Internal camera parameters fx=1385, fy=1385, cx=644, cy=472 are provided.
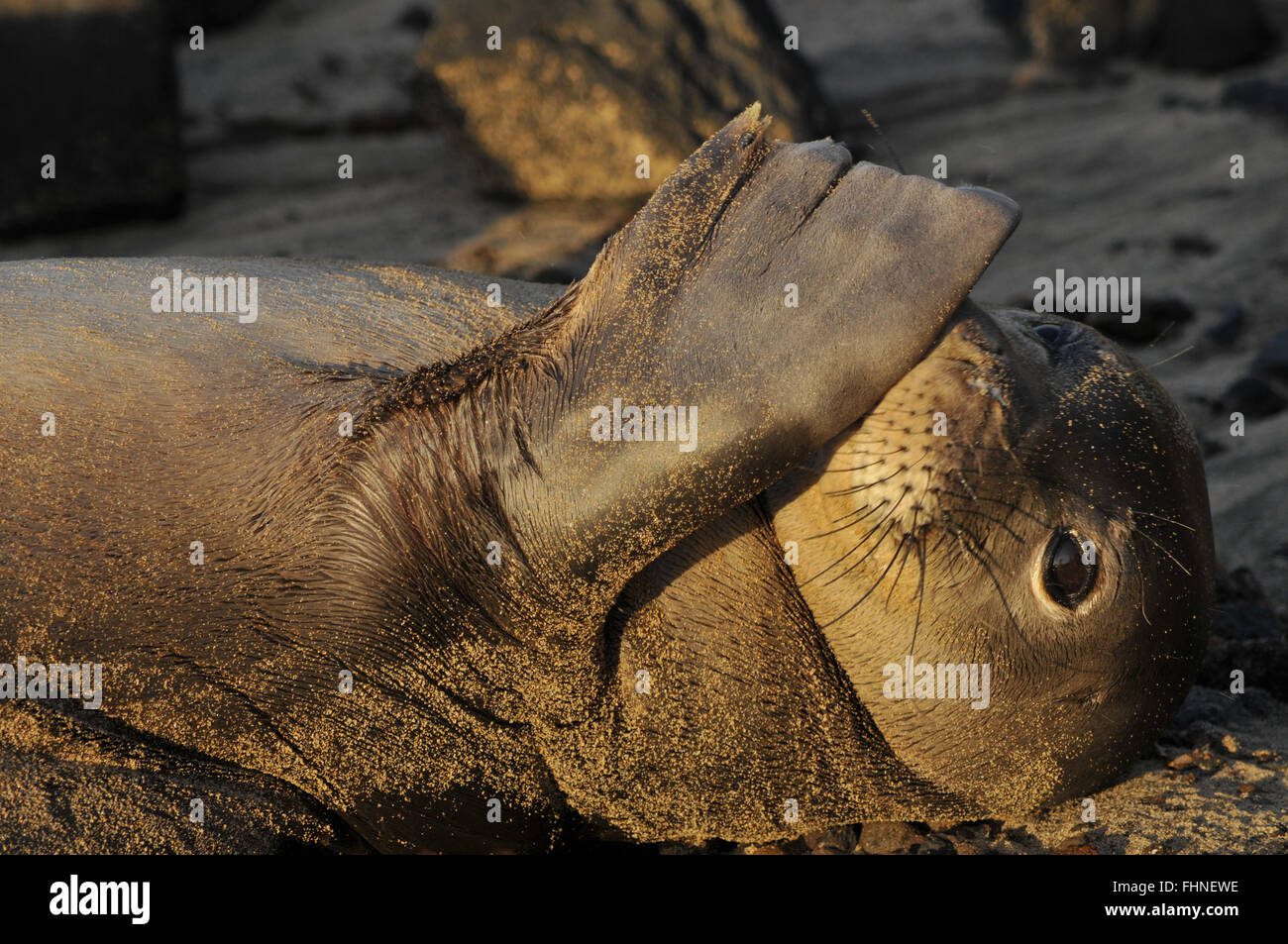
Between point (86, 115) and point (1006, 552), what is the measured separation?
20.5 feet

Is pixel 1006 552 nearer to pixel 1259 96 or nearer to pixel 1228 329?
pixel 1228 329

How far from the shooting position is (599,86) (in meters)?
7.55

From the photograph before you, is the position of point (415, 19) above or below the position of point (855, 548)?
above

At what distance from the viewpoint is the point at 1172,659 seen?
121 inches

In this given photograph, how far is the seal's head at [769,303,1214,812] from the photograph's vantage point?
111 inches

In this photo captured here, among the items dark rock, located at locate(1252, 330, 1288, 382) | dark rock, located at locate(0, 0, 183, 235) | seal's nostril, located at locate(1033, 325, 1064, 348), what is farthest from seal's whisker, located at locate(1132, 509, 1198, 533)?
dark rock, located at locate(0, 0, 183, 235)

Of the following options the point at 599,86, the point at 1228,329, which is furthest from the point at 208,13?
the point at 1228,329

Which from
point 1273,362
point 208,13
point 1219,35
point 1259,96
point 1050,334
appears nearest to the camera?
point 1050,334

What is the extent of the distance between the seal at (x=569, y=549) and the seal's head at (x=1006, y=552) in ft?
0.03

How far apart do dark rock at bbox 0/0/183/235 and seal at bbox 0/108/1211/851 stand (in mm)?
4617

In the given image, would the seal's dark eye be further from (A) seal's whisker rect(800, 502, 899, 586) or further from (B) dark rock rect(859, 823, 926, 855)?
(B) dark rock rect(859, 823, 926, 855)

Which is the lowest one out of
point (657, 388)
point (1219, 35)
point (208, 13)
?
point (657, 388)

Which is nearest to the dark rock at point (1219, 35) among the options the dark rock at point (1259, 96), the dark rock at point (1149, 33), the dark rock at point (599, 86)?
the dark rock at point (1149, 33)
